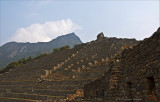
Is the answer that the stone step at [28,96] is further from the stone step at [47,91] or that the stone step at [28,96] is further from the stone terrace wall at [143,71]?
the stone terrace wall at [143,71]

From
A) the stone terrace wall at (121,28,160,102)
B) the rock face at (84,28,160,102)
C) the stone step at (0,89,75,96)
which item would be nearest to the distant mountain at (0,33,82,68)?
the stone step at (0,89,75,96)

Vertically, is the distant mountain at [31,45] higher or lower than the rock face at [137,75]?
higher

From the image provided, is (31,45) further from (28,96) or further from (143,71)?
(143,71)

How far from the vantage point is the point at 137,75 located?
571 centimetres

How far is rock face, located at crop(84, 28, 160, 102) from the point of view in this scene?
4.61 metres

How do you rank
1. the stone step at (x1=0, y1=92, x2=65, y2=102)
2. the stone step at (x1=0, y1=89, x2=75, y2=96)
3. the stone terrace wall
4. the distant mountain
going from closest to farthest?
the stone terrace wall → the stone step at (x1=0, y1=89, x2=75, y2=96) → the stone step at (x1=0, y1=92, x2=65, y2=102) → the distant mountain

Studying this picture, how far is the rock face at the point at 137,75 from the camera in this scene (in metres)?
4.61

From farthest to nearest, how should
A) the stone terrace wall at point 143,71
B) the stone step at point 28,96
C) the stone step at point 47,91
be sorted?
1. the stone step at point 28,96
2. the stone step at point 47,91
3. the stone terrace wall at point 143,71

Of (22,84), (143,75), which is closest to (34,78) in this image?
(22,84)

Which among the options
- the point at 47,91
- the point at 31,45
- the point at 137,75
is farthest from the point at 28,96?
the point at 31,45

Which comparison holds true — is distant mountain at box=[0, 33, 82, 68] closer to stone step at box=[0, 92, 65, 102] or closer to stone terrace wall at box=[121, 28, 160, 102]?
stone step at box=[0, 92, 65, 102]

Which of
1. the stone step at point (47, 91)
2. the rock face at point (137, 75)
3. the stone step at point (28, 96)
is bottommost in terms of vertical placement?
the stone step at point (28, 96)

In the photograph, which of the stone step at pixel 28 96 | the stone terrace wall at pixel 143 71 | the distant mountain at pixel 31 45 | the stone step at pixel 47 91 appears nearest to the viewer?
the stone terrace wall at pixel 143 71

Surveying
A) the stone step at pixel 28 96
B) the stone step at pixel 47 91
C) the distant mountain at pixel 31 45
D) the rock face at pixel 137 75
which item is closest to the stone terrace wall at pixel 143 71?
the rock face at pixel 137 75
